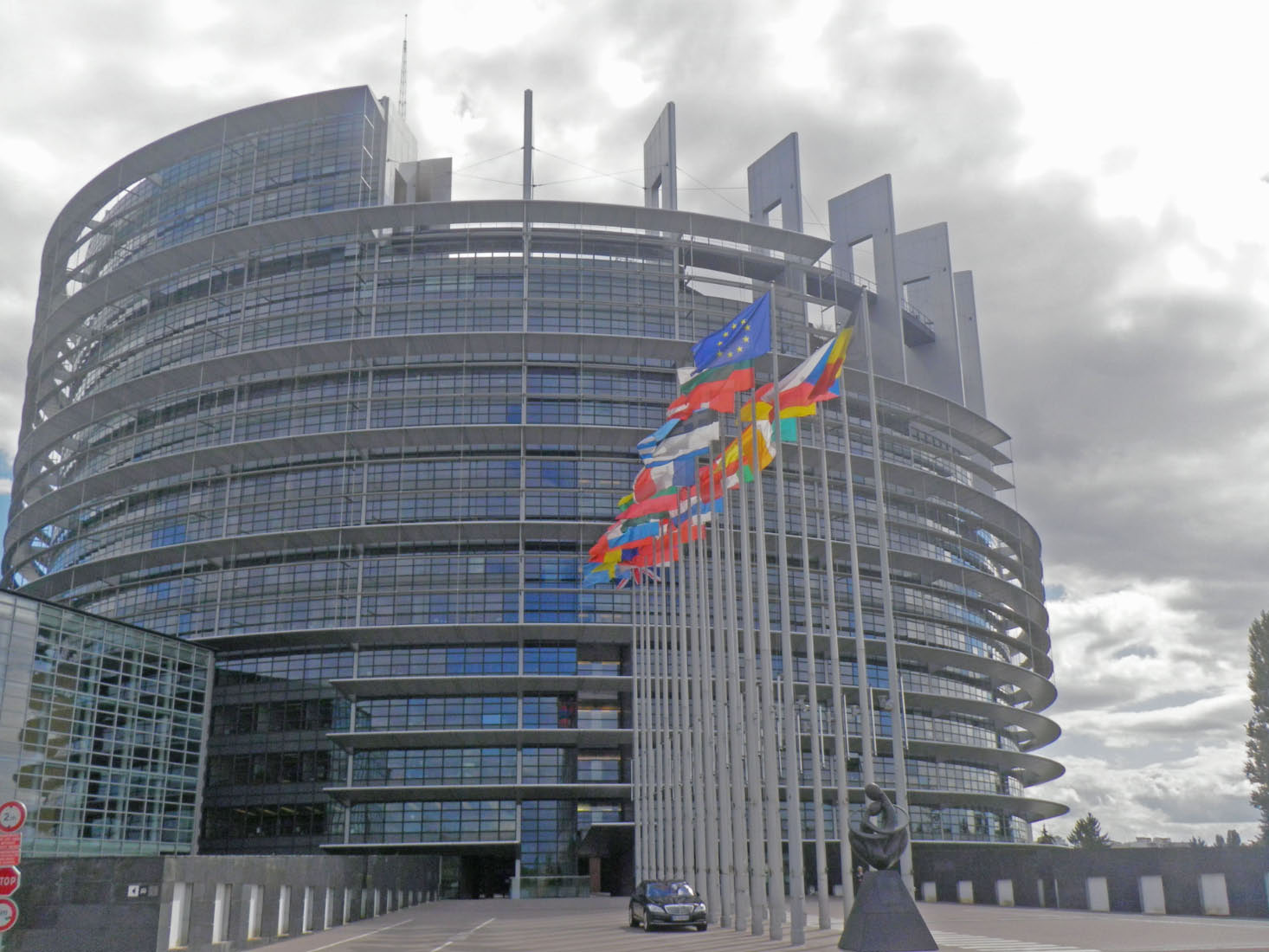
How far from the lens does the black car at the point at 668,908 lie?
36281 millimetres

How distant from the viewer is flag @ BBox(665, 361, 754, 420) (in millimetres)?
37094

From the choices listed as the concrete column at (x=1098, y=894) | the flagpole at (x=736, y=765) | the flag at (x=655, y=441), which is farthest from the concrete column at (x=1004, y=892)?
the flag at (x=655, y=441)

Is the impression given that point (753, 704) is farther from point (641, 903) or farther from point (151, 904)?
point (151, 904)

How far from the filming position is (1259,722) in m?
73.4

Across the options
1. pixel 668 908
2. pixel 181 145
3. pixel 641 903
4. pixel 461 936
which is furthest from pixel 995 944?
pixel 181 145

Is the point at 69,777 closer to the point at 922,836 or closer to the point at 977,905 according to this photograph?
the point at 977,905

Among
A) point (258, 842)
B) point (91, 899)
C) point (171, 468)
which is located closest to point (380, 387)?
point (171, 468)

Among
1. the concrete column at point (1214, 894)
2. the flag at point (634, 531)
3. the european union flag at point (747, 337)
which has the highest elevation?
the european union flag at point (747, 337)

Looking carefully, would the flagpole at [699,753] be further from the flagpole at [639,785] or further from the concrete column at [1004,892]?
the concrete column at [1004,892]

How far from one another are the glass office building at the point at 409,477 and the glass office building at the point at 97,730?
7075mm

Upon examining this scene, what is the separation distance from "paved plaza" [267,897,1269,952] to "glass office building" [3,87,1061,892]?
27537 mm

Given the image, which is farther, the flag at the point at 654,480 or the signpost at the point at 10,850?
the flag at the point at 654,480

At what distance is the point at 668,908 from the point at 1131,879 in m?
15.7

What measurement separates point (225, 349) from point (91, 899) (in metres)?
62.5
